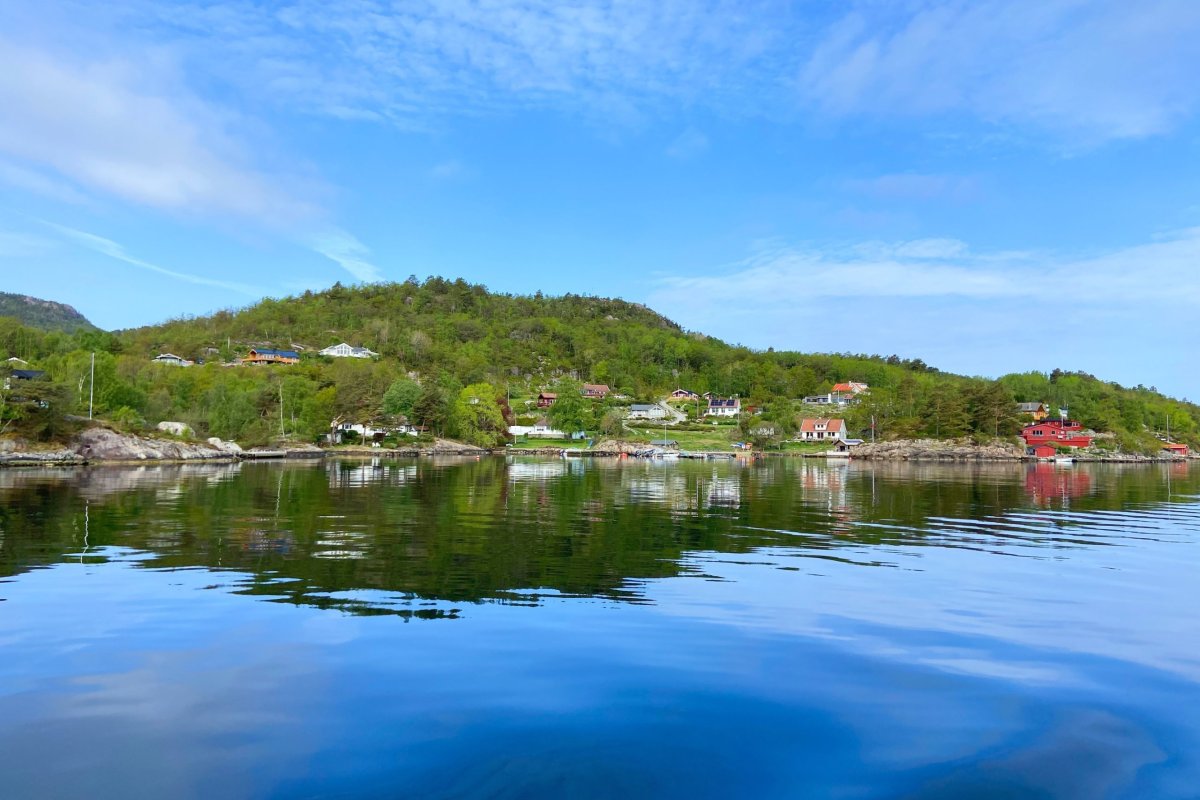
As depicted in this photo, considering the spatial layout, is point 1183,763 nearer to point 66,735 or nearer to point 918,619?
point 918,619

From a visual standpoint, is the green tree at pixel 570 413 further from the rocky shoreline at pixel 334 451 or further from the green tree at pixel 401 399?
the green tree at pixel 401 399

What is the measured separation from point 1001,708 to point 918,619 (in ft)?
13.4

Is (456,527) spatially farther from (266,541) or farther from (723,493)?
(723,493)

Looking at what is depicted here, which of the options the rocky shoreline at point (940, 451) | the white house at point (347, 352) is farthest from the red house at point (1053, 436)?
the white house at point (347, 352)

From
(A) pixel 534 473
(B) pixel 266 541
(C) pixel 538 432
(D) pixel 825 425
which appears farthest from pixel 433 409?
(B) pixel 266 541

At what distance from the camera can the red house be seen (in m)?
136

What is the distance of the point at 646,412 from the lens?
15588 centimetres

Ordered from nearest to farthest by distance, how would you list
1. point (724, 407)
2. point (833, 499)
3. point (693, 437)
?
point (833, 499) → point (693, 437) → point (724, 407)

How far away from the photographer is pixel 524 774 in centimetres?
592

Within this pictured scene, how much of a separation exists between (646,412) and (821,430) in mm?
37372

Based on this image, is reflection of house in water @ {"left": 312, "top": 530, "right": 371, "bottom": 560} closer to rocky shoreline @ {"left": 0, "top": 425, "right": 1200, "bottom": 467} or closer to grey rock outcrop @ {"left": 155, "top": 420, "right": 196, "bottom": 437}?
rocky shoreline @ {"left": 0, "top": 425, "right": 1200, "bottom": 467}

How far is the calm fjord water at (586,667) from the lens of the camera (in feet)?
19.9

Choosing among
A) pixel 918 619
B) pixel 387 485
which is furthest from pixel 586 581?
pixel 387 485

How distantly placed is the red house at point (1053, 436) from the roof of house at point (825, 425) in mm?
32818
